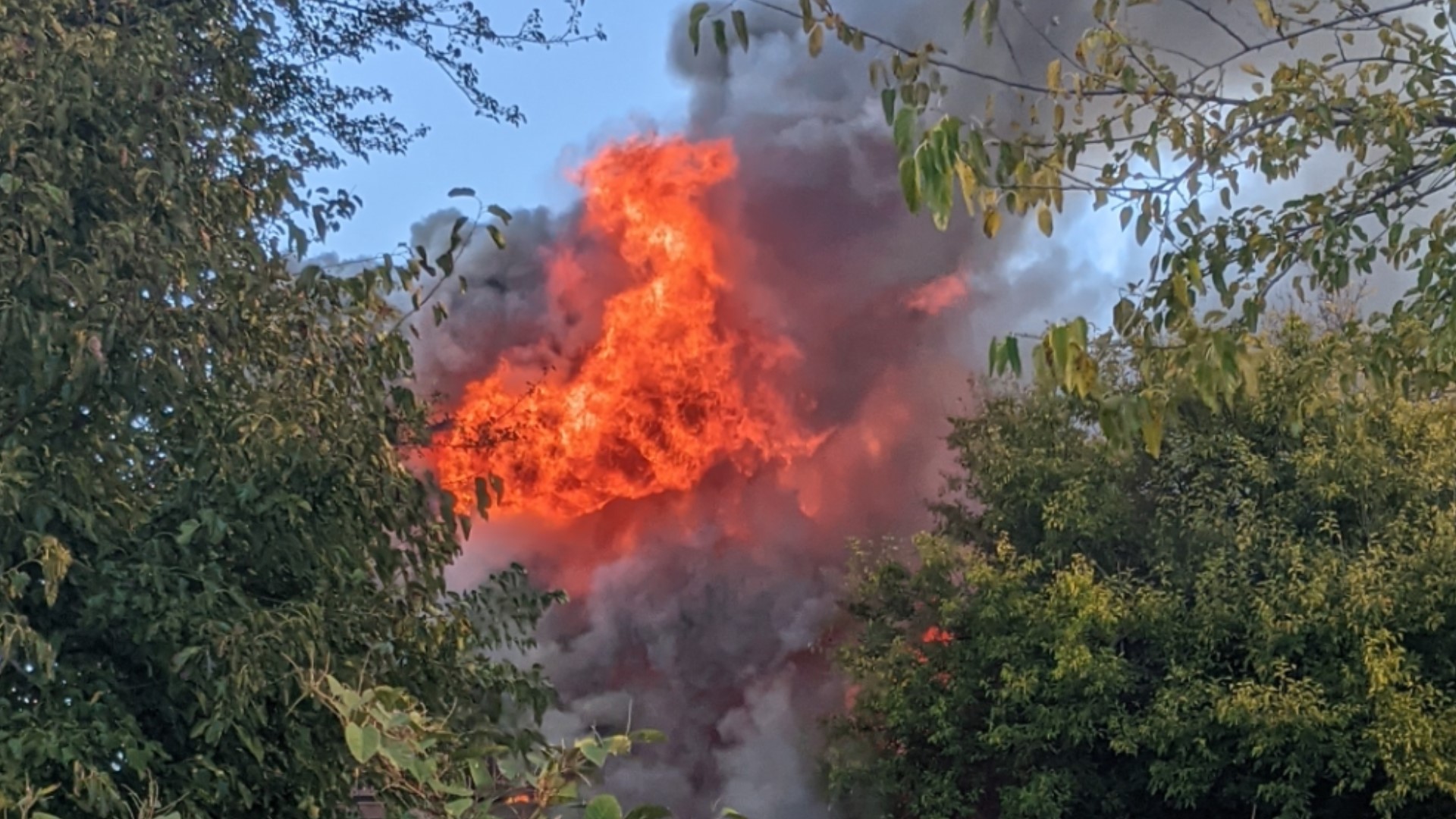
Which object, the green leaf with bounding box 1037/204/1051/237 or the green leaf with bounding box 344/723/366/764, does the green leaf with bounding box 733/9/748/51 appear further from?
the green leaf with bounding box 344/723/366/764

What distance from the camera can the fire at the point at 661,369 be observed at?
87.5ft

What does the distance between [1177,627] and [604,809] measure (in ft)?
53.2

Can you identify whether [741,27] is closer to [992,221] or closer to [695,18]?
[695,18]

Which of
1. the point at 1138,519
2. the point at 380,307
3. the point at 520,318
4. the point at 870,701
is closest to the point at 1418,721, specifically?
the point at 1138,519

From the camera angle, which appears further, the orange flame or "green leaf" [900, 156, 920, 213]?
the orange flame

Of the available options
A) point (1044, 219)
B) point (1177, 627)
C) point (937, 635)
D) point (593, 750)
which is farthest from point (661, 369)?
point (593, 750)

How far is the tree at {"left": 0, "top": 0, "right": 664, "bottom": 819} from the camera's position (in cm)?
401

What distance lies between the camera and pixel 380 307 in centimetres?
563

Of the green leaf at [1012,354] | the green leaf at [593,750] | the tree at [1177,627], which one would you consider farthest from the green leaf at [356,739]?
the tree at [1177,627]

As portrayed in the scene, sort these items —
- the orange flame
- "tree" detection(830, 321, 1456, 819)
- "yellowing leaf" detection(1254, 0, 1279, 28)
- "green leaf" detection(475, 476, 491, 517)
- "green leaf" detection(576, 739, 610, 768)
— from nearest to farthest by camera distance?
"green leaf" detection(576, 739, 610, 768), "green leaf" detection(475, 476, 491, 517), "yellowing leaf" detection(1254, 0, 1279, 28), "tree" detection(830, 321, 1456, 819), the orange flame

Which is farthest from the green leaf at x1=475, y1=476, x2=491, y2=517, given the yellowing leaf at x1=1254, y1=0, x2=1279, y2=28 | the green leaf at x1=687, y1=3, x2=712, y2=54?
the yellowing leaf at x1=1254, y1=0, x2=1279, y2=28

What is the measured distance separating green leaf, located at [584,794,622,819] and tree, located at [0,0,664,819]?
37.5 inches

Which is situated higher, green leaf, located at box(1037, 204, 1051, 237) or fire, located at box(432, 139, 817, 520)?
fire, located at box(432, 139, 817, 520)

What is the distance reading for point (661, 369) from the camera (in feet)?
89.4
